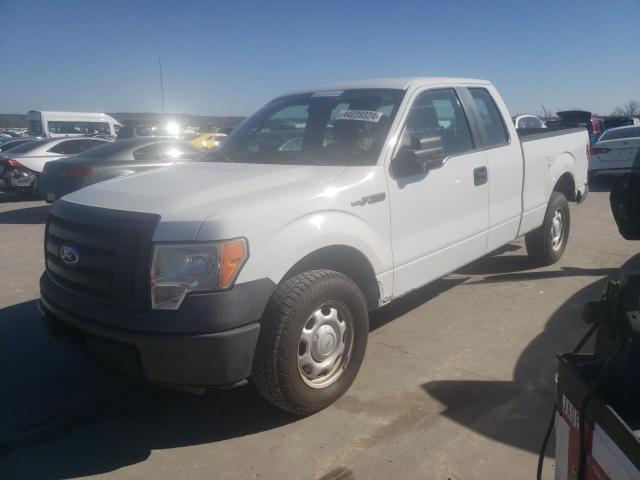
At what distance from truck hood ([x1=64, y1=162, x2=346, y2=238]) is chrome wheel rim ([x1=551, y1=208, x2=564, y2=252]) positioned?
11.1 ft

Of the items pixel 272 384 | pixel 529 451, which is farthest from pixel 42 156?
pixel 529 451

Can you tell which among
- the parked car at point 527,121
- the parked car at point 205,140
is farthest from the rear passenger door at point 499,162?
the parked car at point 527,121

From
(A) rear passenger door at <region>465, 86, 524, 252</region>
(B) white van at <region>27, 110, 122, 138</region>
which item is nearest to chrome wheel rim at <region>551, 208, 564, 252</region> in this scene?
(A) rear passenger door at <region>465, 86, 524, 252</region>

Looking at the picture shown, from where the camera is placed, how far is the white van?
908 inches

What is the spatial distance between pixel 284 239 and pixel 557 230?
4174mm

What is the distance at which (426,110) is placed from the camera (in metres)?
4.00

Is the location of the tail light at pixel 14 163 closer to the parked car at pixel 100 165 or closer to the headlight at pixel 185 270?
the parked car at pixel 100 165

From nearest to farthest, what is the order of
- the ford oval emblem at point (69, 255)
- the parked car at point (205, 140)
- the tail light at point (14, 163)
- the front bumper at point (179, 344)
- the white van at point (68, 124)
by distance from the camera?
the front bumper at point (179, 344), the ford oval emblem at point (69, 255), the tail light at point (14, 163), the parked car at point (205, 140), the white van at point (68, 124)

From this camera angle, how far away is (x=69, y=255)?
285cm

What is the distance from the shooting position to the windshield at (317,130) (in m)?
3.57

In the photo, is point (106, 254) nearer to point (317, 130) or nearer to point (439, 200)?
point (317, 130)

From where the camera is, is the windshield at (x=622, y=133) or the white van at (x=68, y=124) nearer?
the windshield at (x=622, y=133)

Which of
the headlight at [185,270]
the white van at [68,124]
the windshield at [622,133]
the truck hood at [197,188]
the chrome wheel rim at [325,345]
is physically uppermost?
the white van at [68,124]

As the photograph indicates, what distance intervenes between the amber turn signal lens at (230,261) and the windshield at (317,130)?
3.91 feet
